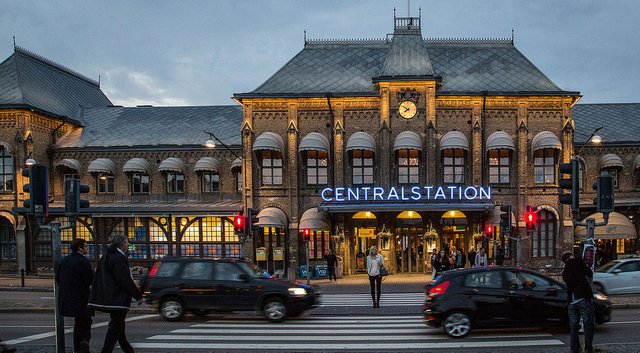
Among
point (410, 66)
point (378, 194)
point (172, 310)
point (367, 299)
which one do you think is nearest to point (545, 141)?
point (410, 66)

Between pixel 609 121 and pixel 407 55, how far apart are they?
14664 millimetres

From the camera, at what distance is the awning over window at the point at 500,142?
98.5ft

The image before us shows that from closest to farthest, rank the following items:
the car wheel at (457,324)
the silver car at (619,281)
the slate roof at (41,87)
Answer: the car wheel at (457,324), the silver car at (619,281), the slate roof at (41,87)

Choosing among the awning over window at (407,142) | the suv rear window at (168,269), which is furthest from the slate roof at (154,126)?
the suv rear window at (168,269)

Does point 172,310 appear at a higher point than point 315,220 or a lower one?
lower

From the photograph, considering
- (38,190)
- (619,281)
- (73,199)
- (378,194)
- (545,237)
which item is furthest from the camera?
(545,237)

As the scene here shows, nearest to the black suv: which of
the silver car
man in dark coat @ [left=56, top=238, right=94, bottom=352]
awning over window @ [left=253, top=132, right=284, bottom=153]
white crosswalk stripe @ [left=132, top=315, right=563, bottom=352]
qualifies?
white crosswalk stripe @ [left=132, top=315, right=563, bottom=352]

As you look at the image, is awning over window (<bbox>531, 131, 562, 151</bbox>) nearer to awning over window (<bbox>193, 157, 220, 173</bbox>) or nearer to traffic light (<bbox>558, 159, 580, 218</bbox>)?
traffic light (<bbox>558, 159, 580, 218</bbox>)

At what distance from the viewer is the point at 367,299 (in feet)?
67.4

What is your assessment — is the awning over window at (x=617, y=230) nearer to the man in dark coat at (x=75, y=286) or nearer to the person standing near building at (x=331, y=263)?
the person standing near building at (x=331, y=263)

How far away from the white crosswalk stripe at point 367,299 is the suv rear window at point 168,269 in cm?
542

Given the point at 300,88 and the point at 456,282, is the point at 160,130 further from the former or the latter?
the point at 456,282

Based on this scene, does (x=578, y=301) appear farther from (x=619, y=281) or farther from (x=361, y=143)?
(x=361, y=143)

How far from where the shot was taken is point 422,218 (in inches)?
1216
